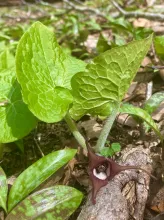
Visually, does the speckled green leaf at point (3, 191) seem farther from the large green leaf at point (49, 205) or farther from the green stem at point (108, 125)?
the green stem at point (108, 125)

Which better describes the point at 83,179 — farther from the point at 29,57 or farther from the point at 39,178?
the point at 29,57

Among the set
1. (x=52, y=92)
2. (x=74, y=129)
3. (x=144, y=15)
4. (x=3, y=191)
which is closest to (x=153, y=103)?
(x=74, y=129)

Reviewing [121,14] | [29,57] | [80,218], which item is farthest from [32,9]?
[80,218]

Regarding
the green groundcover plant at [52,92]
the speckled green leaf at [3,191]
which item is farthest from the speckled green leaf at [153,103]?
the speckled green leaf at [3,191]

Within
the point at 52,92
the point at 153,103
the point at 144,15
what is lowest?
the point at 144,15

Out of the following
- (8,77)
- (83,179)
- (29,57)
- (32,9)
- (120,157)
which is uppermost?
(29,57)

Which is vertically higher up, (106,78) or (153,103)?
(106,78)

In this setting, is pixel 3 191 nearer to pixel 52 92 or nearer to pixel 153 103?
pixel 52 92

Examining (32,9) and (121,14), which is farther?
(32,9)
